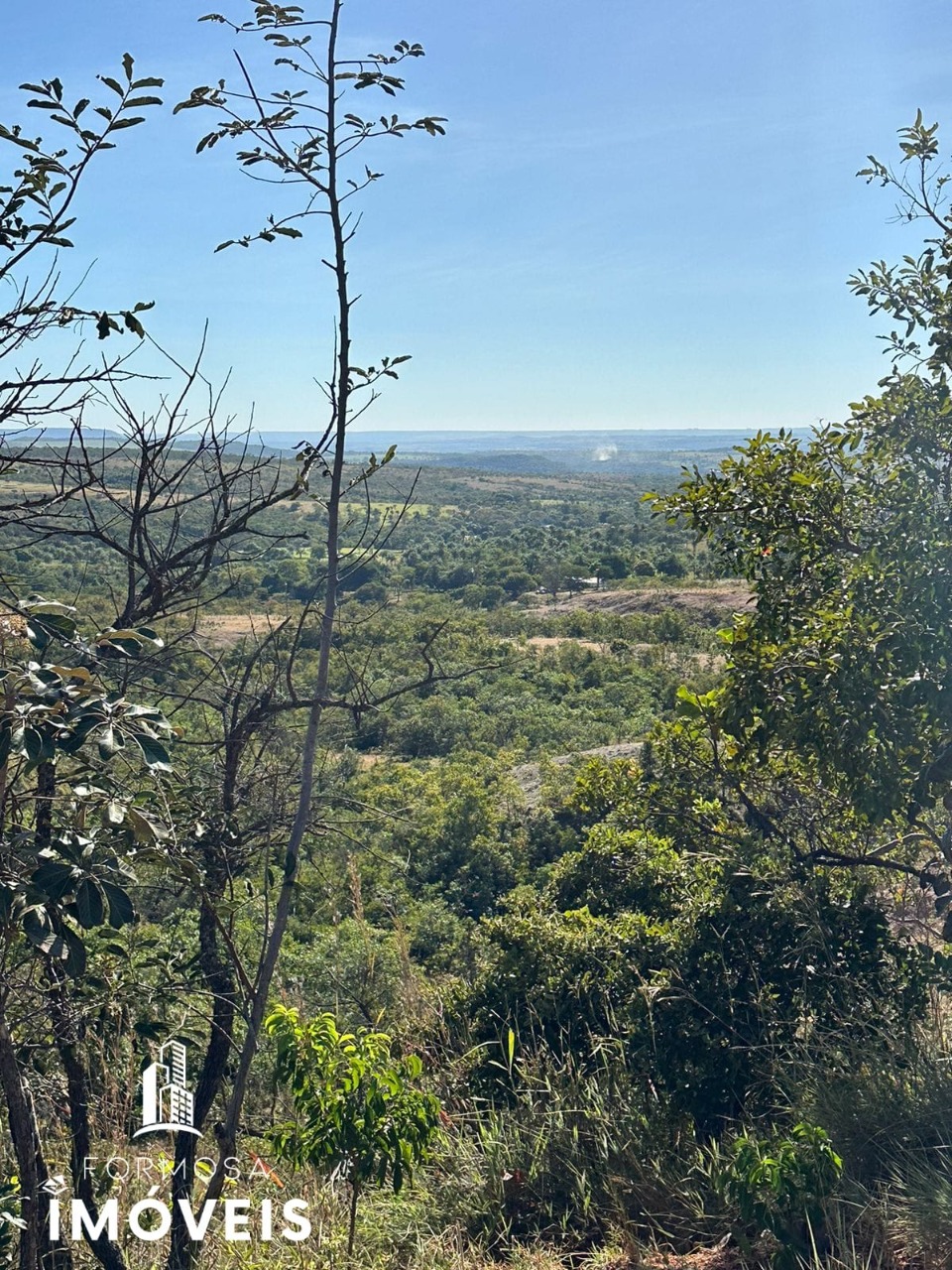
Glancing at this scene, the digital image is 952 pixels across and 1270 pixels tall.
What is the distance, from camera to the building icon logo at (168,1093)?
9.07ft

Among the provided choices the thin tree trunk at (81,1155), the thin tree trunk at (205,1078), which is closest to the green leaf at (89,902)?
the thin tree trunk at (205,1078)

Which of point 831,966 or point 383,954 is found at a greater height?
point 831,966

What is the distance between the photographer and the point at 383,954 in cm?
980

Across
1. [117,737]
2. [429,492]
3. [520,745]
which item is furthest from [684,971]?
[429,492]

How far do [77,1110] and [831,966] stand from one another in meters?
2.94

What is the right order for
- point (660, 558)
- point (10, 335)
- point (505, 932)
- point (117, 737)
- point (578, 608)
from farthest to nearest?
point (660, 558) → point (578, 608) → point (505, 932) → point (10, 335) → point (117, 737)

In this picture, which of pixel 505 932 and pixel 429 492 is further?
pixel 429 492

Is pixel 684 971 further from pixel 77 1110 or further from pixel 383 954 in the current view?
pixel 383 954

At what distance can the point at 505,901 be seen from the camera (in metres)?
5.76

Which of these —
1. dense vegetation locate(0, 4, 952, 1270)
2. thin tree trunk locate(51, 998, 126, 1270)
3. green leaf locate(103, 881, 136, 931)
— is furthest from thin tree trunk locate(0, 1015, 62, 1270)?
green leaf locate(103, 881, 136, 931)

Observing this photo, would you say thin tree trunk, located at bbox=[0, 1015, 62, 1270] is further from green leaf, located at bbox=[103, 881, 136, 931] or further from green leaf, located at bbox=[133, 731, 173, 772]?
green leaf, located at bbox=[133, 731, 173, 772]

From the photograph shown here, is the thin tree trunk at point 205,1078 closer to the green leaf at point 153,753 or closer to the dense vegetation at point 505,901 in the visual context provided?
the dense vegetation at point 505,901

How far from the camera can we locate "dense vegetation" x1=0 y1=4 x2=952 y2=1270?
232 cm

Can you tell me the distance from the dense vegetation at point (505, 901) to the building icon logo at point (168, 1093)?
0.32 feet
